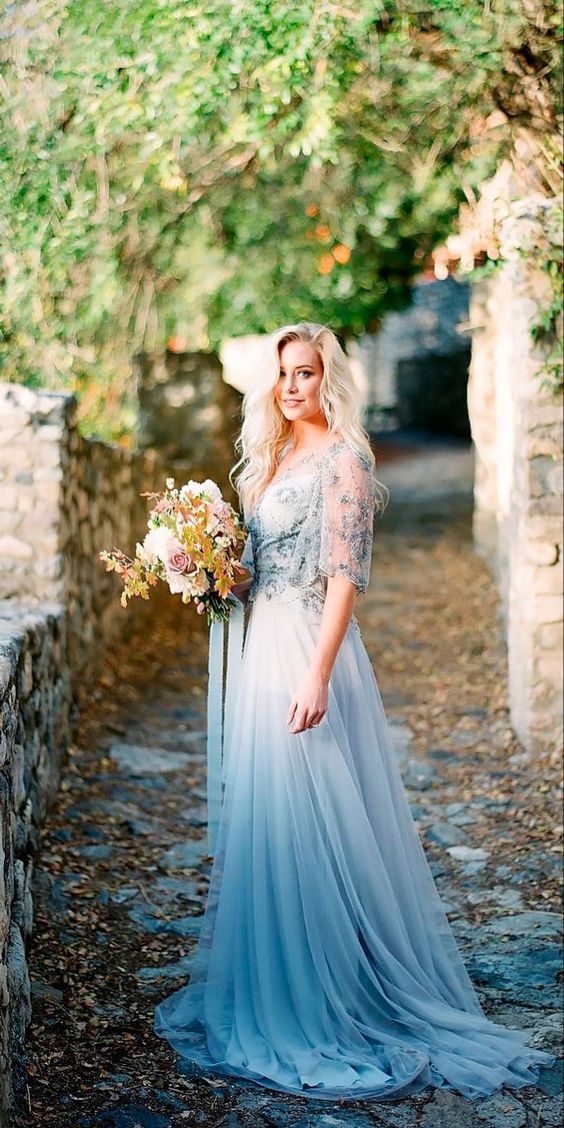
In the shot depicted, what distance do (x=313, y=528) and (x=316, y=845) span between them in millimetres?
893

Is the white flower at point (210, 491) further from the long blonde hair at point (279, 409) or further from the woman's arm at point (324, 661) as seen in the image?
the woman's arm at point (324, 661)

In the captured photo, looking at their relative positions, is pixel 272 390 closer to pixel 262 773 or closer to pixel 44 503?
pixel 262 773

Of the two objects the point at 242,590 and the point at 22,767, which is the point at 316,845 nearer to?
the point at 242,590

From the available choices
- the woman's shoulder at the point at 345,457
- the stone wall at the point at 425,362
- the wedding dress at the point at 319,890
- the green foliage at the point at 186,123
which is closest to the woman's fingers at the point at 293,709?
the wedding dress at the point at 319,890

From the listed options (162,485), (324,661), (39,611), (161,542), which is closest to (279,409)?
(161,542)

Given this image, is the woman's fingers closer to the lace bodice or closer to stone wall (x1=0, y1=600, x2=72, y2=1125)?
the lace bodice

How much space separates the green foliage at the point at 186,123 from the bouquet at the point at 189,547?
2.04 metres

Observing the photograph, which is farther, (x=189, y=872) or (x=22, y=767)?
(x=189, y=872)

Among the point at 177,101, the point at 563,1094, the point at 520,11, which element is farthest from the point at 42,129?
the point at 563,1094

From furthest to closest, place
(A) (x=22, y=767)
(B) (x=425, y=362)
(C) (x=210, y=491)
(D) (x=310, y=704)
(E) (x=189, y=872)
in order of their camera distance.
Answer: (B) (x=425, y=362)
(E) (x=189, y=872)
(A) (x=22, y=767)
(C) (x=210, y=491)
(D) (x=310, y=704)

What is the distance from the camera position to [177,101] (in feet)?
16.5

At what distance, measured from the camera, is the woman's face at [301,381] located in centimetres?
341

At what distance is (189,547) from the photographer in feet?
10.9

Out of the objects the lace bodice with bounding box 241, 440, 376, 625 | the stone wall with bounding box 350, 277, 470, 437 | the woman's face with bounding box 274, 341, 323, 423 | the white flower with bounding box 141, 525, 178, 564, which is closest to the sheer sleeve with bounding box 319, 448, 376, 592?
the lace bodice with bounding box 241, 440, 376, 625
